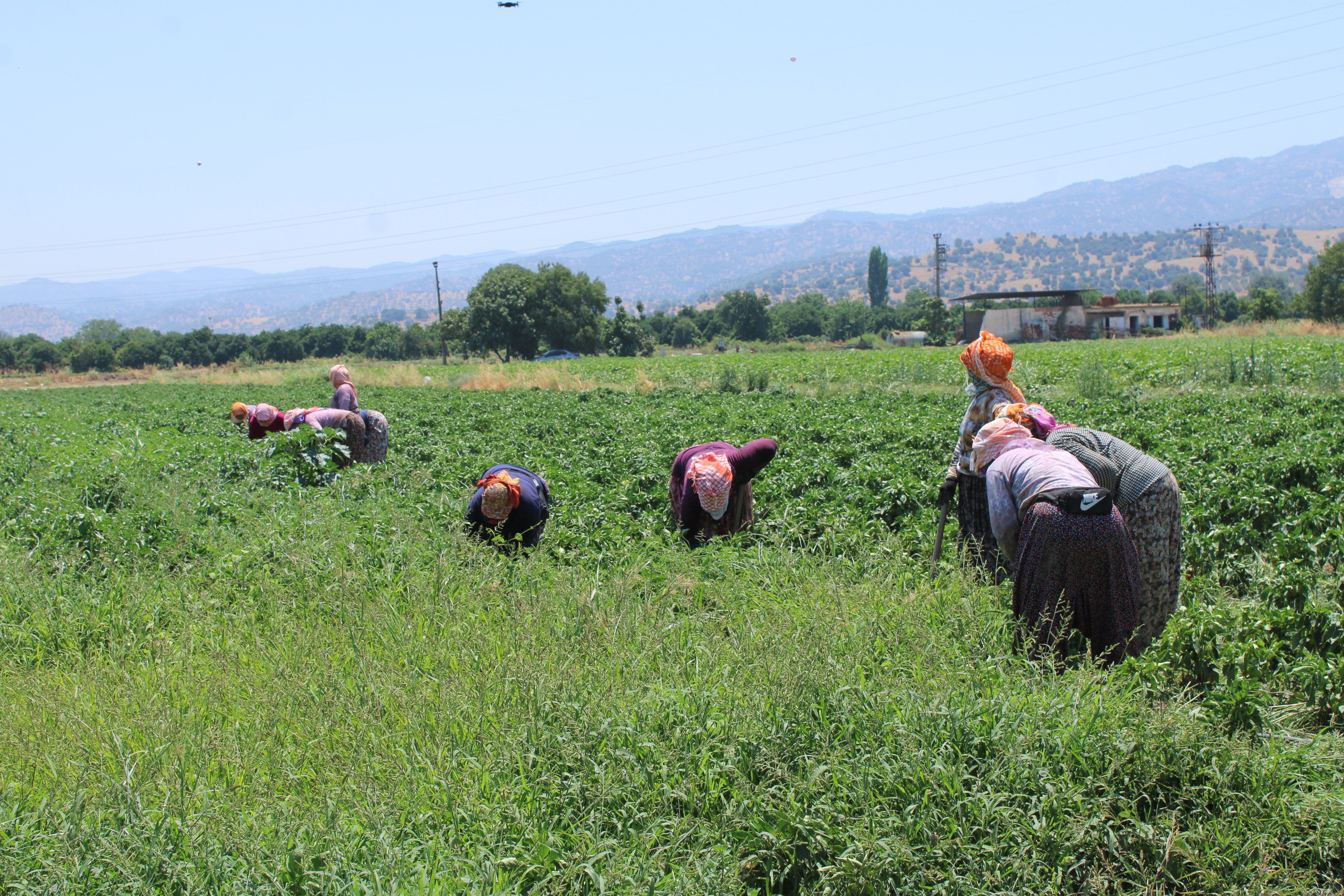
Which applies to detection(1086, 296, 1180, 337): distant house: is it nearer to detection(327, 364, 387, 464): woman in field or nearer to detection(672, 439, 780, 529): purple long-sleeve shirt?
detection(327, 364, 387, 464): woman in field

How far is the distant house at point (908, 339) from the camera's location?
6794cm

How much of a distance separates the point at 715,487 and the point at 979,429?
1714mm

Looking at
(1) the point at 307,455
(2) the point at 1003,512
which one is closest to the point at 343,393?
(1) the point at 307,455

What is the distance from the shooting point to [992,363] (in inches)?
175

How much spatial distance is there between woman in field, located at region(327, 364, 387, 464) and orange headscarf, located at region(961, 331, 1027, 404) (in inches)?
286

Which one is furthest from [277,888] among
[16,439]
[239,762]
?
[16,439]

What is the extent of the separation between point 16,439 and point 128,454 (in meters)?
5.26

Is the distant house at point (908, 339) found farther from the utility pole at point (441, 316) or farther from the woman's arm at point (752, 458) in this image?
the woman's arm at point (752, 458)

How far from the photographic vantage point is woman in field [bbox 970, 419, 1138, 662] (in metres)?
3.28

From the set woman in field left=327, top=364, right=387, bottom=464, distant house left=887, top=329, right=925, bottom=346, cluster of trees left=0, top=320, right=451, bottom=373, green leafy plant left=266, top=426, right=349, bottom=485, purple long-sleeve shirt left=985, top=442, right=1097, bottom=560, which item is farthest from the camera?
cluster of trees left=0, top=320, right=451, bottom=373

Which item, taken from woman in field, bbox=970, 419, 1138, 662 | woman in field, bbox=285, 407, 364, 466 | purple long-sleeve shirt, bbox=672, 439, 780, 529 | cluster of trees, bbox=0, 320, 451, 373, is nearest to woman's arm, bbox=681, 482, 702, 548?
purple long-sleeve shirt, bbox=672, 439, 780, 529

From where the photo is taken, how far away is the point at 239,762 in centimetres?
268

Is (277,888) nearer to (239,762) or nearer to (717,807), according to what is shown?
(239,762)

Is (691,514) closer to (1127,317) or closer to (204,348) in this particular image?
(1127,317)
